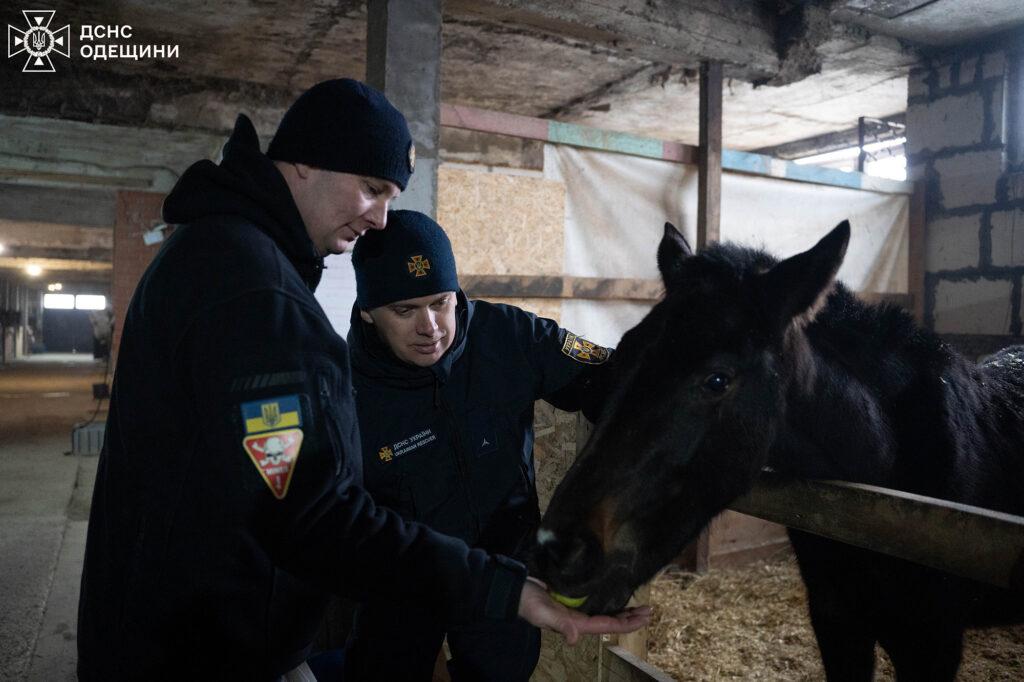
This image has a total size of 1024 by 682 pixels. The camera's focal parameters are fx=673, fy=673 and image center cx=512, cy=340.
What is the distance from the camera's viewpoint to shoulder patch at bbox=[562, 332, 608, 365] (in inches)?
85.2

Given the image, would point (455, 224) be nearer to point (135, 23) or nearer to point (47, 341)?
point (135, 23)

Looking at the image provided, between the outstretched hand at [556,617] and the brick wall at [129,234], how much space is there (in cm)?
893

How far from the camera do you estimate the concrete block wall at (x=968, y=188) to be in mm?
6020

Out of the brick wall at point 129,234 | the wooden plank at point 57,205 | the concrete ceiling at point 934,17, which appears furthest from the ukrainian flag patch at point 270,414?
the wooden plank at point 57,205

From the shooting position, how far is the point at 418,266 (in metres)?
2.05

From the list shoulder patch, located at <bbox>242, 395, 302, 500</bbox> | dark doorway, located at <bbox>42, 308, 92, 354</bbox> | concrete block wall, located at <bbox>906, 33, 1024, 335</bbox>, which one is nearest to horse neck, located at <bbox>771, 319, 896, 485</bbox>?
shoulder patch, located at <bbox>242, 395, 302, 500</bbox>

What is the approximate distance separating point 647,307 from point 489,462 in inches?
135

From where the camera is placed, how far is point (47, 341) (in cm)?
3797

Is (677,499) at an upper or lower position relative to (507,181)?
lower

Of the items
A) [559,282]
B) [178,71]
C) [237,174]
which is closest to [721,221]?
[559,282]

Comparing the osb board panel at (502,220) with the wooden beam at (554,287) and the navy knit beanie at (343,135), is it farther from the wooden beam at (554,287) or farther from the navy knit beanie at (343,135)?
the navy knit beanie at (343,135)

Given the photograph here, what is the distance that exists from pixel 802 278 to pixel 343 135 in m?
1.16

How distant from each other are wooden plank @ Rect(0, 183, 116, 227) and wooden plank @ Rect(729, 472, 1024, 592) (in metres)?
12.0


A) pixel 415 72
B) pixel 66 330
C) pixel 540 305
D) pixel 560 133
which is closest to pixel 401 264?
pixel 415 72
